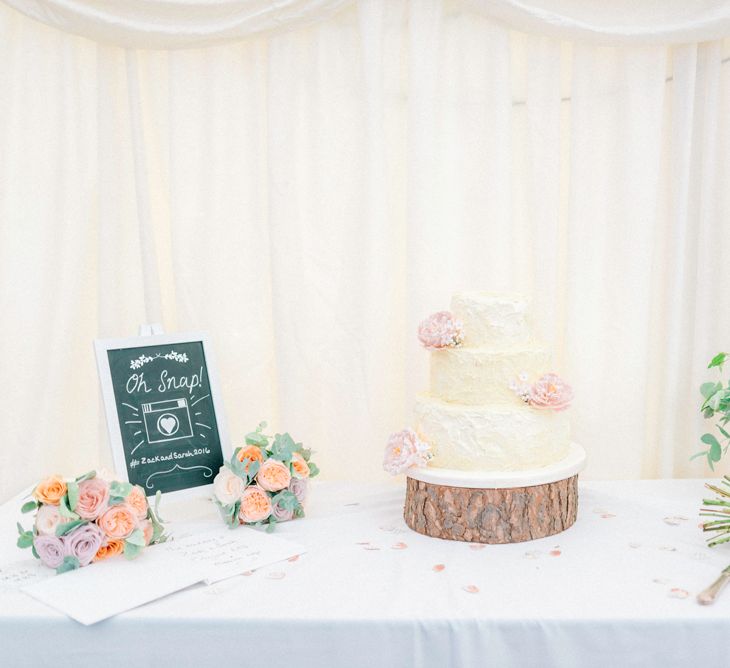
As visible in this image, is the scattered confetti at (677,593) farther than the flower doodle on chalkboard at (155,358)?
No

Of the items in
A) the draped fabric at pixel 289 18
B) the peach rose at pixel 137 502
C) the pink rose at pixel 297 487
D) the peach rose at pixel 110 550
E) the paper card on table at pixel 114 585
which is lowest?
the paper card on table at pixel 114 585

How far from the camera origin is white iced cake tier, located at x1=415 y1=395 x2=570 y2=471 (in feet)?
4.37

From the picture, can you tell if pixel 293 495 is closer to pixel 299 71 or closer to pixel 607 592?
pixel 607 592

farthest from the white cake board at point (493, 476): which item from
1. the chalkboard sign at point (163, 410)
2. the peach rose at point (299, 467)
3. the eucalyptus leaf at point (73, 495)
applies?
the eucalyptus leaf at point (73, 495)

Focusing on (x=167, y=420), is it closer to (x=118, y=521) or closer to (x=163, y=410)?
(x=163, y=410)

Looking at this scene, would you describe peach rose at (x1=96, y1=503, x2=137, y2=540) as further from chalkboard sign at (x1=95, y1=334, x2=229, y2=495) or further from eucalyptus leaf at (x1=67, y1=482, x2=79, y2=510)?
chalkboard sign at (x1=95, y1=334, x2=229, y2=495)

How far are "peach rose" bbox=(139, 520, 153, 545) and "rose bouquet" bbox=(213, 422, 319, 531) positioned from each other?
0.54 ft

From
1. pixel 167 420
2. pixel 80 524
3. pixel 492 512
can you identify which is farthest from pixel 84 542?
pixel 492 512

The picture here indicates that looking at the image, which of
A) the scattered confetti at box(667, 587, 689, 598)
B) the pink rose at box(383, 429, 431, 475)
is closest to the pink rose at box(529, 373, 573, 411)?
the pink rose at box(383, 429, 431, 475)

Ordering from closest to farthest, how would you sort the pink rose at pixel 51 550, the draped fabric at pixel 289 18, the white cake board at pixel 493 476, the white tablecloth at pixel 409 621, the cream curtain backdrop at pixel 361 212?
the white tablecloth at pixel 409 621 → the pink rose at pixel 51 550 → the white cake board at pixel 493 476 → the draped fabric at pixel 289 18 → the cream curtain backdrop at pixel 361 212

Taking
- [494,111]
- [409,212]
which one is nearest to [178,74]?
[409,212]

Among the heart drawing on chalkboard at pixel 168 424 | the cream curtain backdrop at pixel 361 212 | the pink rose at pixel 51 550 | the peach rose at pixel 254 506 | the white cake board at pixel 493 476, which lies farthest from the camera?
the cream curtain backdrop at pixel 361 212

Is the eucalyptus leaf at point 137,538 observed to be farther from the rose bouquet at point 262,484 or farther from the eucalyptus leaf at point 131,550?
Result: the rose bouquet at point 262,484

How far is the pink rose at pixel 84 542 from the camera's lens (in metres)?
1.20
